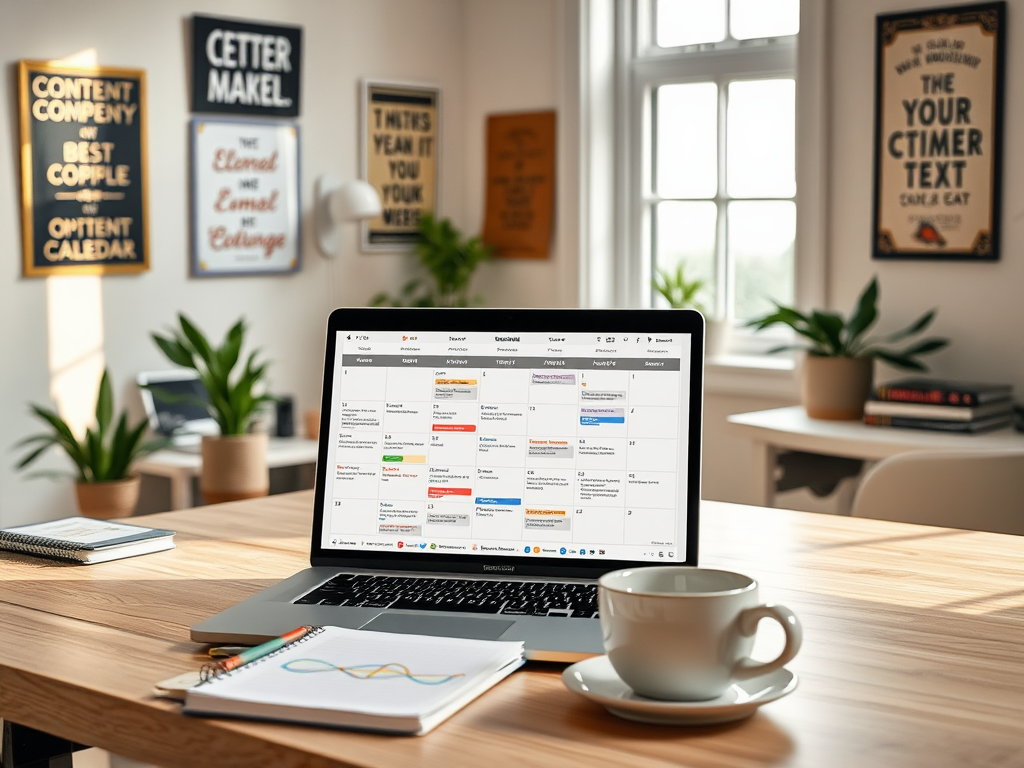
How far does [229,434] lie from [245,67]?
1464 mm

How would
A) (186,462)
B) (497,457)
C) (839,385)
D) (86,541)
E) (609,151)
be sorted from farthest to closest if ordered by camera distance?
(609,151) → (186,462) → (839,385) → (86,541) → (497,457)

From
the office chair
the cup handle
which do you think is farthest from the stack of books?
the cup handle

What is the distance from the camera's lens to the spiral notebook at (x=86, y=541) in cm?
144

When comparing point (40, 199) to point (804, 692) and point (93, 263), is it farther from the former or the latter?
point (804, 692)

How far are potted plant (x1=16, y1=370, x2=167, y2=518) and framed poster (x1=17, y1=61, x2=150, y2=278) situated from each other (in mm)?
600

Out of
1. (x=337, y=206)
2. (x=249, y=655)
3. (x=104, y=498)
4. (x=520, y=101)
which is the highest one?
(x=520, y=101)

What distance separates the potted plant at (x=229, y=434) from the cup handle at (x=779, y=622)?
2430 mm

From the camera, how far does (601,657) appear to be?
991 millimetres

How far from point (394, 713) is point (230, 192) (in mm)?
3509

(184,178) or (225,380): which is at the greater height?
(184,178)

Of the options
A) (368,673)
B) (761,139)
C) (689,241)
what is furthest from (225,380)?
(368,673)

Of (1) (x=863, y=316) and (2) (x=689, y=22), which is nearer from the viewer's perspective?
(1) (x=863, y=316)

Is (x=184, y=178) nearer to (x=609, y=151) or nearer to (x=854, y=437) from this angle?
(x=609, y=151)

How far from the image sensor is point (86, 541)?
1.46 meters
